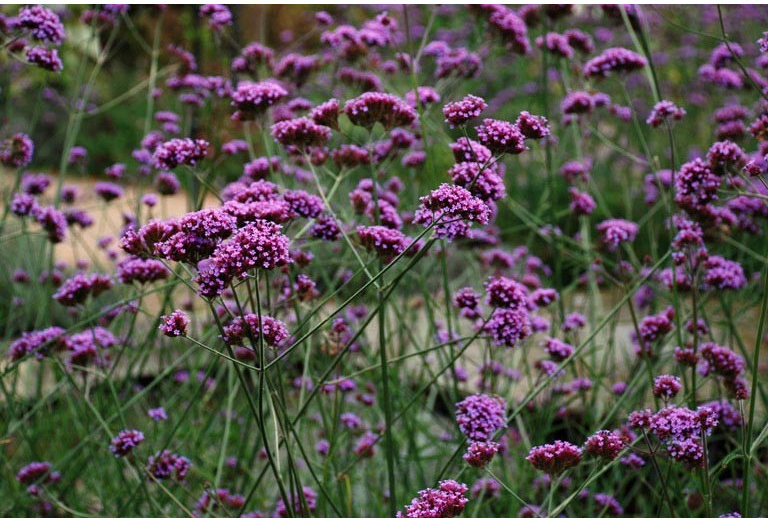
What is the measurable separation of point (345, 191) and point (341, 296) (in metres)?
1.09

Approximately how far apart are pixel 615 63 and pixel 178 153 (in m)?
1.27

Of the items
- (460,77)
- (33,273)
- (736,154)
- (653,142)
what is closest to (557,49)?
(460,77)

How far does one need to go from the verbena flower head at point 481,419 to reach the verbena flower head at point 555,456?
18 cm

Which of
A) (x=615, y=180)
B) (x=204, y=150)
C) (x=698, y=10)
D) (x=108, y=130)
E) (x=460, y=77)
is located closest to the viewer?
(x=204, y=150)

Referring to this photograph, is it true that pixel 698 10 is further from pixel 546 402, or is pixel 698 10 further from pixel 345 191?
pixel 546 402

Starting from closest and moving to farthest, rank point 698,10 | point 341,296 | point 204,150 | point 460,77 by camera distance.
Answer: point 204,150
point 460,77
point 341,296
point 698,10

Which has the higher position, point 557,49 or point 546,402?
point 557,49

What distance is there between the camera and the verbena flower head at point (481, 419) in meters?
1.55

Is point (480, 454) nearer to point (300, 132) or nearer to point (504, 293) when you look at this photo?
point (504, 293)

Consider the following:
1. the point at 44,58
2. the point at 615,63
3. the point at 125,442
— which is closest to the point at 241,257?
the point at 125,442

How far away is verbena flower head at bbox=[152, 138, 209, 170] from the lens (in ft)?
5.66

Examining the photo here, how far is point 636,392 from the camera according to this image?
245cm

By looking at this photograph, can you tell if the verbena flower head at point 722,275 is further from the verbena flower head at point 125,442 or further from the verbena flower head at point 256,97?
the verbena flower head at point 125,442

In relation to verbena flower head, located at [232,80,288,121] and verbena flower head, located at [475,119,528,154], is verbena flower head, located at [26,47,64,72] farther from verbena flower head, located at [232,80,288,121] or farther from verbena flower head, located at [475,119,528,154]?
verbena flower head, located at [475,119,528,154]
